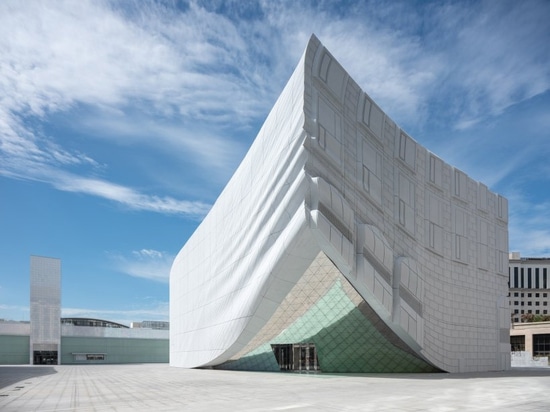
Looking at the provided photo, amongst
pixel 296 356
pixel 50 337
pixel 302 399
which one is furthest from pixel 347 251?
pixel 50 337

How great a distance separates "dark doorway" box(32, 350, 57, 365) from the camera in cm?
5359

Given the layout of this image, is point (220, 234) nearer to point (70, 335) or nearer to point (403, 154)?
point (403, 154)

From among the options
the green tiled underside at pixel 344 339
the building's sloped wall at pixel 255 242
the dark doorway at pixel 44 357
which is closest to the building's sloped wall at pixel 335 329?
the green tiled underside at pixel 344 339

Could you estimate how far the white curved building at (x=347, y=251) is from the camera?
66.4 feet

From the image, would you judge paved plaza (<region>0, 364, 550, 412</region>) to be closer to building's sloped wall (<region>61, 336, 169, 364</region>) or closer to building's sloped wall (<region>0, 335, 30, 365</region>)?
building's sloped wall (<region>0, 335, 30, 365</region>)

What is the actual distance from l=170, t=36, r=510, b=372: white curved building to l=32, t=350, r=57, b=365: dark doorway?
29.9 meters

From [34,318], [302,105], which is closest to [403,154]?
[302,105]

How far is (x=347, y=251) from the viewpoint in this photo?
19625 mm

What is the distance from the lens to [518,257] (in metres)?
104

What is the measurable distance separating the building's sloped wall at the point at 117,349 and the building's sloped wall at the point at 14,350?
3.61 m

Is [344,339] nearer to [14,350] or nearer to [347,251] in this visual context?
[347,251]

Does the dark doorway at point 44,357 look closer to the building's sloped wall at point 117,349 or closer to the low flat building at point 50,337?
the low flat building at point 50,337

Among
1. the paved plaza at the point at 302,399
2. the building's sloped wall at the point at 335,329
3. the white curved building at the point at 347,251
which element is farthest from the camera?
the building's sloped wall at the point at 335,329

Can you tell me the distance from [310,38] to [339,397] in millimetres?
14185
